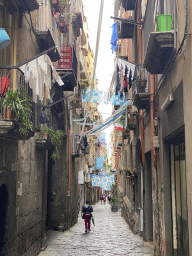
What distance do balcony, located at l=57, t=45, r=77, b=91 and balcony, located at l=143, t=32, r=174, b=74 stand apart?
726 centimetres

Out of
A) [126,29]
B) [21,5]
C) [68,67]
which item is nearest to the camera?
[21,5]

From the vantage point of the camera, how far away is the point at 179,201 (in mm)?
7270

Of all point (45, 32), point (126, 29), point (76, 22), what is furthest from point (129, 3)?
point (76, 22)

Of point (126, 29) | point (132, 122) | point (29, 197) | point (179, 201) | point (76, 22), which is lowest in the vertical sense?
point (29, 197)

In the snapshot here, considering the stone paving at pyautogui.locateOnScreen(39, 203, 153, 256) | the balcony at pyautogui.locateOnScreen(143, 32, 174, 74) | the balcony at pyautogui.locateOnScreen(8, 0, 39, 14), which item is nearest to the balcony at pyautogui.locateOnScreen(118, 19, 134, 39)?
the balcony at pyautogui.locateOnScreen(8, 0, 39, 14)

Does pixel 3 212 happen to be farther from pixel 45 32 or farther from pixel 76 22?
pixel 76 22

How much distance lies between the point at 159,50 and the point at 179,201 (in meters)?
3.16

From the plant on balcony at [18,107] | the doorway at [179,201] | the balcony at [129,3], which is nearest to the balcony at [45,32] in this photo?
the balcony at [129,3]

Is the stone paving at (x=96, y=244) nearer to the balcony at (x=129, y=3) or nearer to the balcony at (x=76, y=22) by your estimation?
the balcony at (x=129, y=3)

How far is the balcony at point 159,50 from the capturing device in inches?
235

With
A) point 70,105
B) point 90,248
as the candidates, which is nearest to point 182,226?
point 90,248

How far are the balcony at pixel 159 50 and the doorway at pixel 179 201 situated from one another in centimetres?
167

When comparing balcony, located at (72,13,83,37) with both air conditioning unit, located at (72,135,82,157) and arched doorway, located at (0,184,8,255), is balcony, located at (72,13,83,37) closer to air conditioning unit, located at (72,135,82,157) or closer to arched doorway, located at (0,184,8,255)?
air conditioning unit, located at (72,135,82,157)

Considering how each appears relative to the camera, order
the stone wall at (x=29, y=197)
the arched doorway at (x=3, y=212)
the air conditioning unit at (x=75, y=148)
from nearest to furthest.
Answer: the arched doorway at (x=3, y=212) < the stone wall at (x=29, y=197) < the air conditioning unit at (x=75, y=148)
